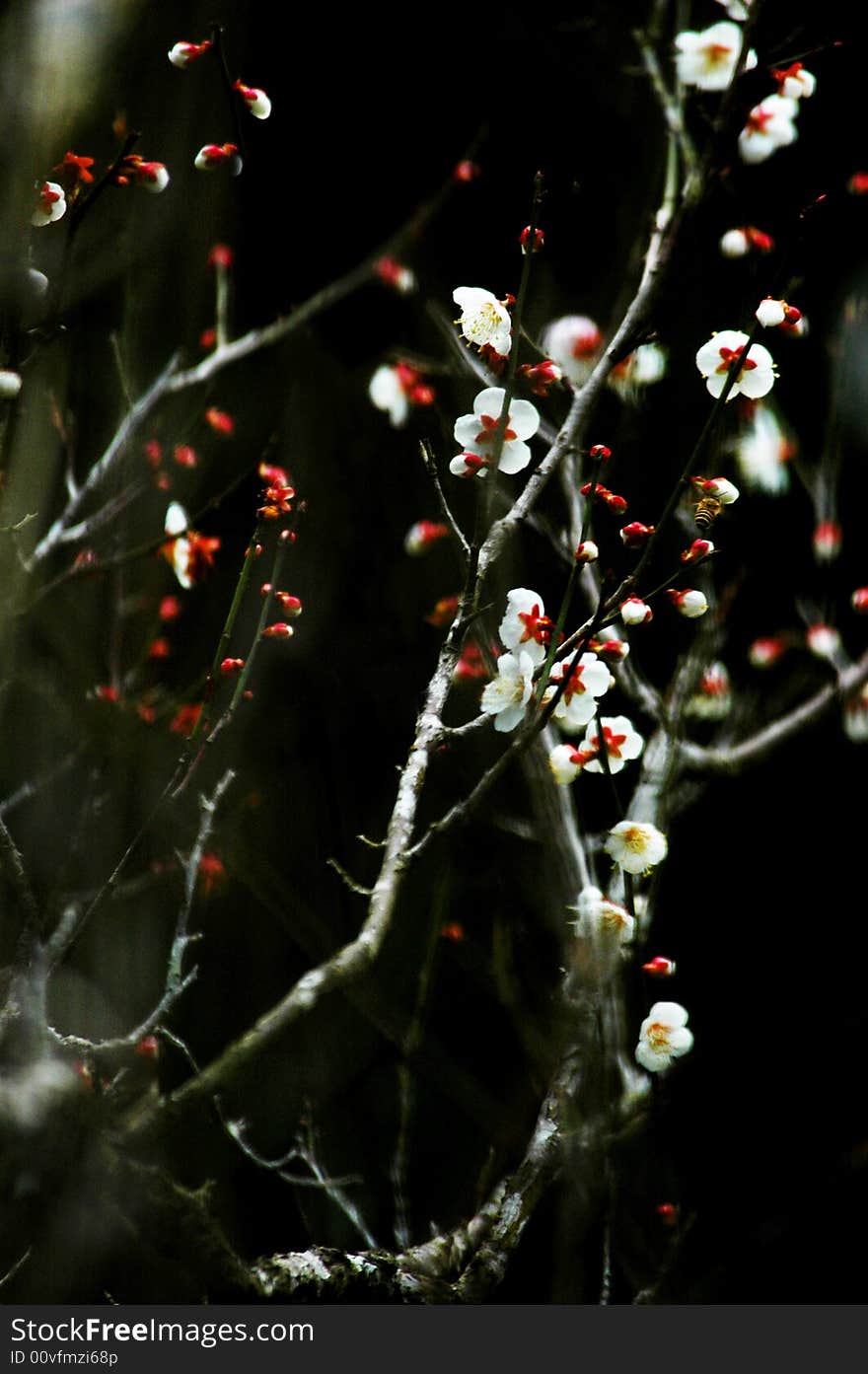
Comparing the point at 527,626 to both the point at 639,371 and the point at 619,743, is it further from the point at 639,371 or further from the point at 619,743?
the point at 639,371

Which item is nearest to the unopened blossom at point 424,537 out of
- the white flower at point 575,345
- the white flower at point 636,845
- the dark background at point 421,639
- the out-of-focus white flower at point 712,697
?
the dark background at point 421,639

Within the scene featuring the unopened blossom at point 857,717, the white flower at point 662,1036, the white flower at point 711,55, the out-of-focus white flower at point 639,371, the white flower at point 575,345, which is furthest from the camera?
the unopened blossom at point 857,717

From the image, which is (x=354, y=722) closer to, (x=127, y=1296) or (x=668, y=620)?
(x=668, y=620)

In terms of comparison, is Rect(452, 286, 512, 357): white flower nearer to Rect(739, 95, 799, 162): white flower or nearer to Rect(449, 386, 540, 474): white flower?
Rect(449, 386, 540, 474): white flower

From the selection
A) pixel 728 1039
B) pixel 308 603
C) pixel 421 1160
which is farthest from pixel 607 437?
pixel 421 1160

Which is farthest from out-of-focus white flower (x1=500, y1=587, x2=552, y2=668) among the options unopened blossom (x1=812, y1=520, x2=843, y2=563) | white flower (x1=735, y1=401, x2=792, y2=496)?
unopened blossom (x1=812, y1=520, x2=843, y2=563)

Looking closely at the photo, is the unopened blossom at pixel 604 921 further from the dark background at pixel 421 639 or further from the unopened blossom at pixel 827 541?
the unopened blossom at pixel 827 541
